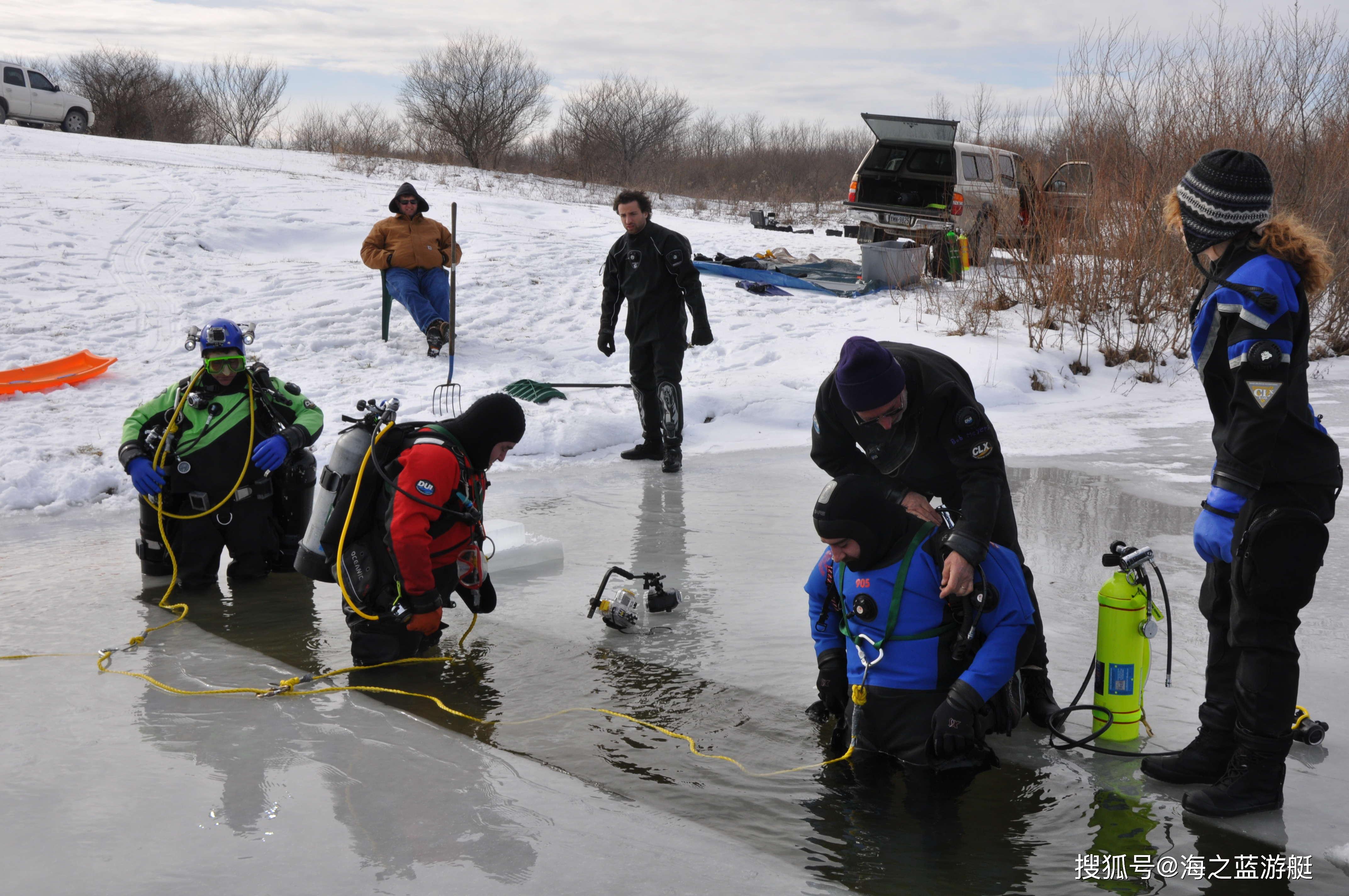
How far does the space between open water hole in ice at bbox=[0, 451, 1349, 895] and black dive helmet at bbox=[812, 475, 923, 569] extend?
646 mm

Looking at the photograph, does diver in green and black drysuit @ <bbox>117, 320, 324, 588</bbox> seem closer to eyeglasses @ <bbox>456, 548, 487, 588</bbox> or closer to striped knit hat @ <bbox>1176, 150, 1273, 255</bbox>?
eyeglasses @ <bbox>456, 548, 487, 588</bbox>

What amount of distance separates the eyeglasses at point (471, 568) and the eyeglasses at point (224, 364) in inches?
62.4

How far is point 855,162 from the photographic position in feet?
149

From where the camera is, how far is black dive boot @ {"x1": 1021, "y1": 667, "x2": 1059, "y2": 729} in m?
3.35

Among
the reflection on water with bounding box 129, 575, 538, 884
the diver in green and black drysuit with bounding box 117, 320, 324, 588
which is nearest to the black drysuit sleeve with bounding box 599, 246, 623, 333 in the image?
the diver in green and black drysuit with bounding box 117, 320, 324, 588

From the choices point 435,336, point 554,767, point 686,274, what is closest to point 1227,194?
point 554,767


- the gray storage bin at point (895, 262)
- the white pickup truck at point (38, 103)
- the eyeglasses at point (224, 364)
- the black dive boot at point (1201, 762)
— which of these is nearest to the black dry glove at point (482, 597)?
the eyeglasses at point (224, 364)

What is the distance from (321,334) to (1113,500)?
23.4 feet

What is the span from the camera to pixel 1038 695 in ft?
11.1

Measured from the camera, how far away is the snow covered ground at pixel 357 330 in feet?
25.5

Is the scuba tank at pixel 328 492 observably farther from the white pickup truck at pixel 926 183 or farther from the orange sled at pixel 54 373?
the white pickup truck at pixel 926 183

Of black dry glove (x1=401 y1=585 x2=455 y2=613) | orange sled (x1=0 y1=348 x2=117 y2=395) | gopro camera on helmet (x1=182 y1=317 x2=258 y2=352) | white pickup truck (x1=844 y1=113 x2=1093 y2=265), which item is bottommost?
black dry glove (x1=401 y1=585 x2=455 y2=613)

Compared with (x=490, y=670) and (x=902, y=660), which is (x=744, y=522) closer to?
(x=490, y=670)

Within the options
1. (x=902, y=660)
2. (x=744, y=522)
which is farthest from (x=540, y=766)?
(x=744, y=522)
